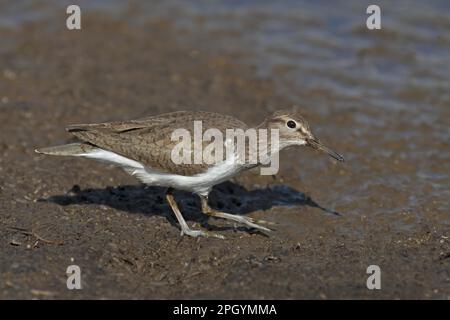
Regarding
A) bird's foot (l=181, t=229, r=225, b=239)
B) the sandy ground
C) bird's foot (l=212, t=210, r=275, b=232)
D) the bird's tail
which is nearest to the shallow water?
the sandy ground

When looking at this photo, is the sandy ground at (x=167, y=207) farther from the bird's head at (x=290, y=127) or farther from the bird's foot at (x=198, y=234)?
the bird's head at (x=290, y=127)

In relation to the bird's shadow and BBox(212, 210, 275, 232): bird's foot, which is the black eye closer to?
BBox(212, 210, 275, 232): bird's foot

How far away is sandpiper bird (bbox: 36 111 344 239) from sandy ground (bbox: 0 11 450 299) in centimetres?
58

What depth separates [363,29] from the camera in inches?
552

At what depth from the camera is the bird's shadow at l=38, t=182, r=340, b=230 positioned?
9211 millimetres

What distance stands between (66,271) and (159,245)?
131 centimetres

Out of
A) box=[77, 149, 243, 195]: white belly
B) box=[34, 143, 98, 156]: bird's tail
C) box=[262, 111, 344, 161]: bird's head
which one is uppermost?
box=[262, 111, 344, 161]: bird's head

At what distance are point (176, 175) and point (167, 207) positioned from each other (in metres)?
1.10

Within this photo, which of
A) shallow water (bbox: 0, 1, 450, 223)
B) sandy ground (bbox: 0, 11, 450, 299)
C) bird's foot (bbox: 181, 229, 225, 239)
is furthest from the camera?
shallow water (bbox: 0, 1, 450, 223)

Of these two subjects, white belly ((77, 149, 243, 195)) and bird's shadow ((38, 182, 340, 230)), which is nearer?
white belly ((77, 149, 243, 195))

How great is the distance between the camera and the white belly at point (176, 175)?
8.23 meters
